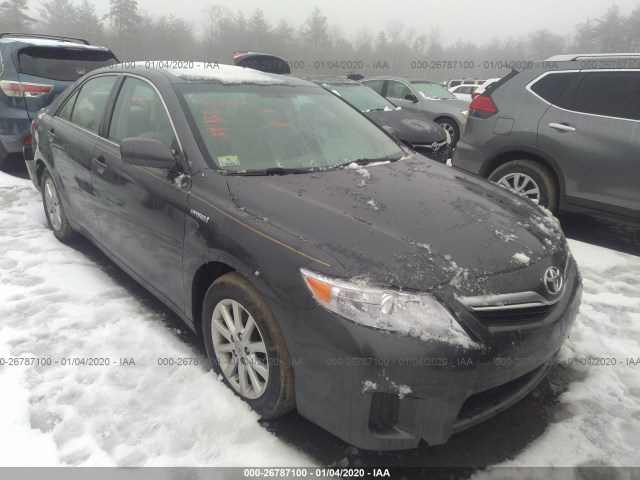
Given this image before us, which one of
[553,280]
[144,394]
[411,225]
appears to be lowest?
[144,394]

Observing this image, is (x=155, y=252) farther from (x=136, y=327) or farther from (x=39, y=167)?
(x=39, y=167)

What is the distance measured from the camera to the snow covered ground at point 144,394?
6.70 feet

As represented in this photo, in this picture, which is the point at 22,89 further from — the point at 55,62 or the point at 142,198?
the point at 142,198

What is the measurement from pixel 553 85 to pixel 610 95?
54cm

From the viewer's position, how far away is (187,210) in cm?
240

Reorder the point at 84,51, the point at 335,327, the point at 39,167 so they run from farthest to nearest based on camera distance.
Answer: the point at 84,51 → the point at 39,167 → the point at 335,327

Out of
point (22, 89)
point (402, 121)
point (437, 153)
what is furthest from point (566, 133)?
point (22, 89)

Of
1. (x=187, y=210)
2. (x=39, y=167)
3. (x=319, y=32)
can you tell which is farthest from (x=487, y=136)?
(x=319, y=32)

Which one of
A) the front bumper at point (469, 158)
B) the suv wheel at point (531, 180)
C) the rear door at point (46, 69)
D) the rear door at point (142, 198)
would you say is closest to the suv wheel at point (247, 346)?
the rear door at point (142, 198)

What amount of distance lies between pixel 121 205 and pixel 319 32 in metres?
70.6

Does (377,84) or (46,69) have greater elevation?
(46,69)

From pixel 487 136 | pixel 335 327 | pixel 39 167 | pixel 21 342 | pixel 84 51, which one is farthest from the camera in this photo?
pixel 84 51

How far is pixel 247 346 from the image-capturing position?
2.16 meters

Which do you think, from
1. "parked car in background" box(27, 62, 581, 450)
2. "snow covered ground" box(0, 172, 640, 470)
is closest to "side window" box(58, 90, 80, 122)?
"parked car in background" box(27, 62, 581, 450)
